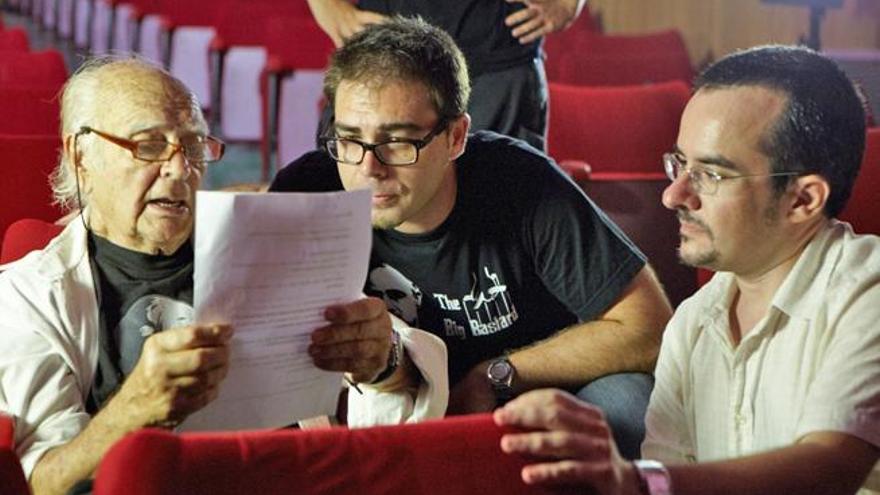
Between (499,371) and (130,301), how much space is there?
63cm

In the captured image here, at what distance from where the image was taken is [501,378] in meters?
2.53

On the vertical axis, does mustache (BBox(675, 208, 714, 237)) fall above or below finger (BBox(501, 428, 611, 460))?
above

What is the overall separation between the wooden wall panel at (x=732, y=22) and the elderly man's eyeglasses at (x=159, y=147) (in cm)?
483

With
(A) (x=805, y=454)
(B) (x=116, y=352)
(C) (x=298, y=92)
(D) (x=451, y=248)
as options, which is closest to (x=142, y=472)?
(A) (x=805, y=454)

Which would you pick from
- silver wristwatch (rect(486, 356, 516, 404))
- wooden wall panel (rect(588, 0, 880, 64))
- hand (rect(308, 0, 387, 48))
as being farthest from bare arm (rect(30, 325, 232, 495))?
wooden wall panel (rect(588, 0, 880, 64))

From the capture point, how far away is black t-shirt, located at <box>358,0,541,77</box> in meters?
3.63

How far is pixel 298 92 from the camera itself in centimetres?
686

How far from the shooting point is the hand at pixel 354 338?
6.17ft

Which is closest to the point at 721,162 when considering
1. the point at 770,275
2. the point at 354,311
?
the point at 770,275

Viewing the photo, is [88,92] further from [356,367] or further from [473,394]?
[473,394]

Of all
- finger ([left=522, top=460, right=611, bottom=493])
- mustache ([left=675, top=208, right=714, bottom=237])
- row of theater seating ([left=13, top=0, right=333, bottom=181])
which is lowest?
row of theater seating ([left=13, top=0, right=333, bottom=181])

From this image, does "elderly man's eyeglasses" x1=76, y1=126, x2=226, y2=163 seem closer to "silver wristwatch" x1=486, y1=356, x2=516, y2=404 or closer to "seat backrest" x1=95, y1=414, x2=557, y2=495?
"silver wristwatch" x1=486, y1=356, x2=516, y2=404

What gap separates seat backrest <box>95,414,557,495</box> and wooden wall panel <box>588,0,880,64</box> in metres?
5.66

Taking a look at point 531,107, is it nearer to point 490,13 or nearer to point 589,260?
point 490,13
